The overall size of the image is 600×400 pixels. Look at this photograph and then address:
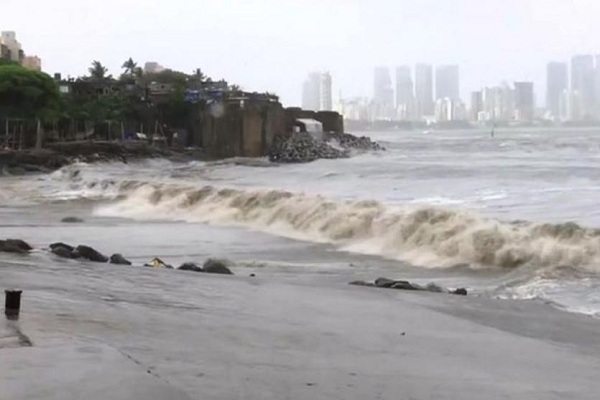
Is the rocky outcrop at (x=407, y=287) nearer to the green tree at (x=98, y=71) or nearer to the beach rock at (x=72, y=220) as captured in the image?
the beach rock at (x=72, y=220)

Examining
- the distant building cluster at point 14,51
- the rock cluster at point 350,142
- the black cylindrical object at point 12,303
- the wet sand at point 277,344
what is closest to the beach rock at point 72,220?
the wet sand at point 277,344

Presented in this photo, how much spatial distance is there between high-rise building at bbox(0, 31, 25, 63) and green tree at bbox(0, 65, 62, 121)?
46.6 meters

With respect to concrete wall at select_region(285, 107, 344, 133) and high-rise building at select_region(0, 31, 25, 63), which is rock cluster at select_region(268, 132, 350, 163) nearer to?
concrete wall at select_region(285, 107, 344, 133)

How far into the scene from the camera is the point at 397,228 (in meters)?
17.4

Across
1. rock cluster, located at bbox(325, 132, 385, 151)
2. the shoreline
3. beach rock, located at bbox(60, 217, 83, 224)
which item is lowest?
beach rock, located at bbox(60, 217, 83, 224)

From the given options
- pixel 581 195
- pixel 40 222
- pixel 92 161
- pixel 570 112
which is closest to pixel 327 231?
pixel 40 222

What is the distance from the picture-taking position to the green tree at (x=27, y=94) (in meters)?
59.4

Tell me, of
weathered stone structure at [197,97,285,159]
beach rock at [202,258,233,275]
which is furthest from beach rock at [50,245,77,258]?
weathered stone structure at [197,97,285,159]

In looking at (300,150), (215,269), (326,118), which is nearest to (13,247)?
(215,269)

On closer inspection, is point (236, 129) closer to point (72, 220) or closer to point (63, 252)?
point (72, 220)

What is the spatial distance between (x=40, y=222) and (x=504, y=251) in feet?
38.1

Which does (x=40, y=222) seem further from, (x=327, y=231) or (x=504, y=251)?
(x=504, y=251)

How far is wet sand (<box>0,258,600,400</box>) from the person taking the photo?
186 inches

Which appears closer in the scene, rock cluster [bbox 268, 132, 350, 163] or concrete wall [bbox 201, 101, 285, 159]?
rock cluster [bbox 268, 132, 350, 163]
